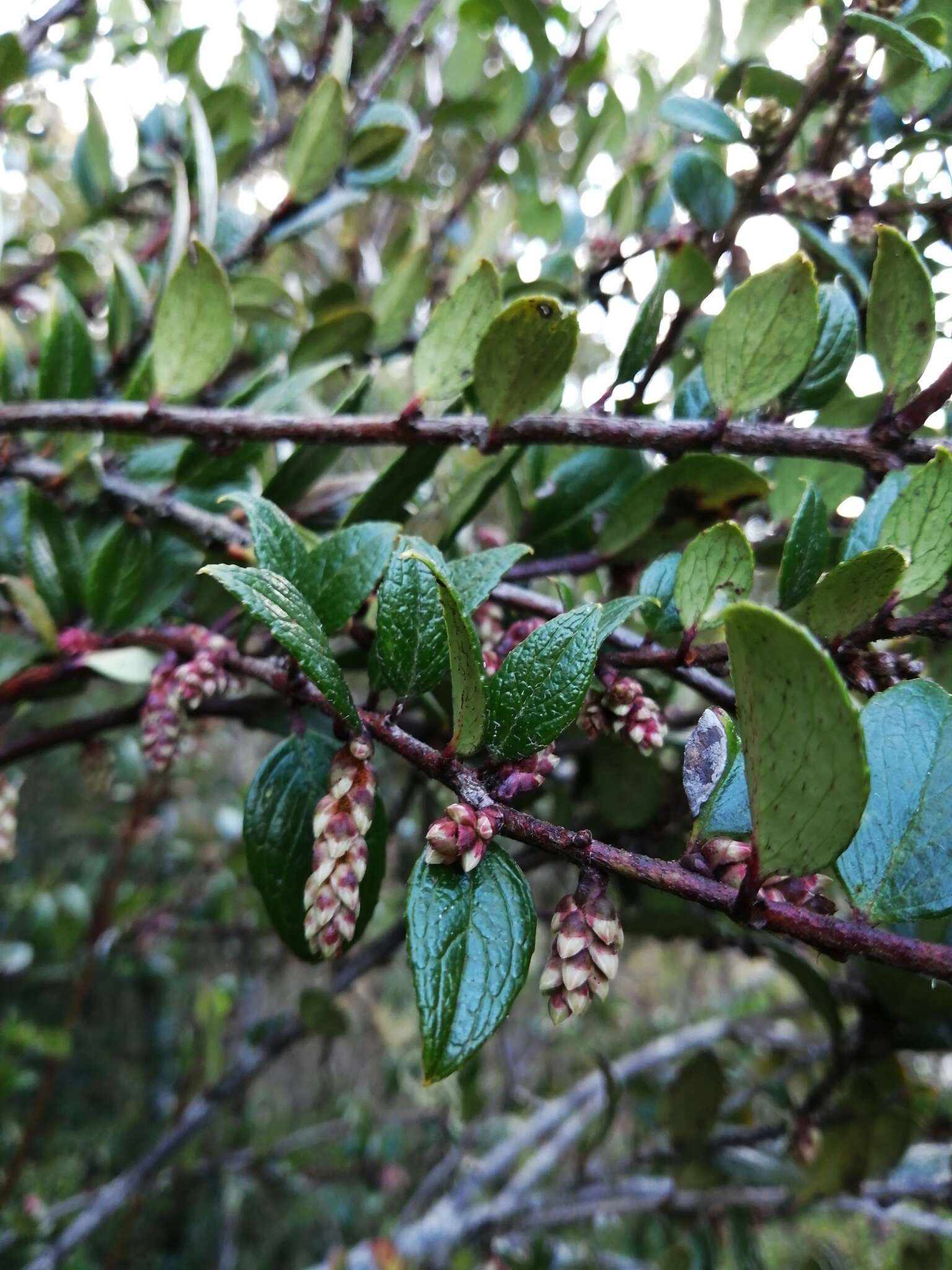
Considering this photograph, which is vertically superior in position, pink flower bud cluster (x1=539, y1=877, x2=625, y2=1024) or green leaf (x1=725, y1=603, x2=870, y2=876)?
green leaf (x1=725, y1=603, x2=870, y2=876)

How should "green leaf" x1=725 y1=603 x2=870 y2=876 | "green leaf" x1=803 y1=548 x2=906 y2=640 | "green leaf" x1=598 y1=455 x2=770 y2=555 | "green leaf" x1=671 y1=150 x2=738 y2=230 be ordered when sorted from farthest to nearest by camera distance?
"green leaf" x1=671 y1=150 x2=738 y2=230 → "green leaf" x1=598 y1=455 x2=770 y2=555 → "green leaf" x1=803 y1=548 x2=906 y2=640 → "green leaf" x1=725 y1=603 x2=870 y2=876

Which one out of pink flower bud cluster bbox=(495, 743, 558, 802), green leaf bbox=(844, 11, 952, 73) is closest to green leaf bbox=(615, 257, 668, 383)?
green leaf bbox=(844, 11, 952, 73)

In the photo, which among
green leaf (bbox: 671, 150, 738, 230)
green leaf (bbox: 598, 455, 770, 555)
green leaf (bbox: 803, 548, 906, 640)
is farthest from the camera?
green leaf (bbox: 671, 150, 738, 230)

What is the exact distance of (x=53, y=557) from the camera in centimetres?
54

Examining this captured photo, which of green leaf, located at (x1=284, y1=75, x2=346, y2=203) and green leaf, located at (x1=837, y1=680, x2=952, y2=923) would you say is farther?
green leaf, located at (x1=284, y1=75, x2=346, y2=203)

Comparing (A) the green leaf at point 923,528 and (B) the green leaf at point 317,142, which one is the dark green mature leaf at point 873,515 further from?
(B) the green leaf at point 317,142

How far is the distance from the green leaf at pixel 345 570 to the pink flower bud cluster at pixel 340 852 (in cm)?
6

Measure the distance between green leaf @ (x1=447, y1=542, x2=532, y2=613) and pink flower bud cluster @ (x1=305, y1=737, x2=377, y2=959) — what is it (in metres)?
0.08

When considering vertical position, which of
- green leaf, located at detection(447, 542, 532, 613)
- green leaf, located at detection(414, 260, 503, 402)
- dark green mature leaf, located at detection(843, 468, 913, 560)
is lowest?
green leaf, located at detection(447, 542, 532, 613)

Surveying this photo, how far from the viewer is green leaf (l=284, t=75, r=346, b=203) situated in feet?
2.04

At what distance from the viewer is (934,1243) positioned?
0.97m

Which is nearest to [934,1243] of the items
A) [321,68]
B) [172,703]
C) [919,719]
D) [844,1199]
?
[844,1199]

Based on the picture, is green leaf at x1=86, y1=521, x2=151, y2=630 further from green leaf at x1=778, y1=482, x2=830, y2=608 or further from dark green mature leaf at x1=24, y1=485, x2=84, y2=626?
green leaf at x1=778, y1=482, x2=830, y2=608

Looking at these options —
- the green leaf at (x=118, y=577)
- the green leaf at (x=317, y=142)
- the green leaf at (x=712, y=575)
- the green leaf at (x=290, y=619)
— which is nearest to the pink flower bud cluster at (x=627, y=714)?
the green leaf at (x=712, y=575)
